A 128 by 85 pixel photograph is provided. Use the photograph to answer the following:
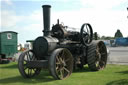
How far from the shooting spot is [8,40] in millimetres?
15633

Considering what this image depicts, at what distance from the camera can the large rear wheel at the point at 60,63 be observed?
6980 millimetres

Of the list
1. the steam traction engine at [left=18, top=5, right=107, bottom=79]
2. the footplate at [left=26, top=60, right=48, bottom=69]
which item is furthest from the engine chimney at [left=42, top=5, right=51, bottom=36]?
the footplate at [left=26, top=60, right=48, bottom=69]

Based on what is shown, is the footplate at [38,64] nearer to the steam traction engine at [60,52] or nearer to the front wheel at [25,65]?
the steam traction engine at [60,52]

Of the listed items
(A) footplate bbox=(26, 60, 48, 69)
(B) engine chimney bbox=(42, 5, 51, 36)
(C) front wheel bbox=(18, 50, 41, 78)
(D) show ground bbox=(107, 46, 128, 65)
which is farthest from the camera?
(D) show ground bbox=(107, 46, 128, 65)

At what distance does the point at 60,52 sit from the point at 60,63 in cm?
43

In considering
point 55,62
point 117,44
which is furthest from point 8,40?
point 117,44

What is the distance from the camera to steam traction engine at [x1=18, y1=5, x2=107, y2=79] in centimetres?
755

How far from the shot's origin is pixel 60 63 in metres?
7.64

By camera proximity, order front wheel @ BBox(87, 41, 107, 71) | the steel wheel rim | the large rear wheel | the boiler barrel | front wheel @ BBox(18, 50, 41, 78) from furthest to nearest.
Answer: front wheel @ BBox(87, 41, 107, 71) → the boiler barrel → front wheel @ BBox(18, 50, 41, 78) → the steel wheel rim → the large rear wheel

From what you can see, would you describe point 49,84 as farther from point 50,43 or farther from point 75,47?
point 75,47

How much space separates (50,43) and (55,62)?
48.7 inches

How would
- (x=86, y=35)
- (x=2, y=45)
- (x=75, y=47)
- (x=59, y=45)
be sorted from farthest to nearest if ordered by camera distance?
(x=2, y=45), (x=86, y=35), (x=75, y=47), (x=59, y=45)

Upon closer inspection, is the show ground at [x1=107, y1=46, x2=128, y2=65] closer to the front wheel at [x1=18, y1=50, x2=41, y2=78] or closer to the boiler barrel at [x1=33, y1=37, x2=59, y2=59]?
the boiler barrel at [x1=33, y1=37, x2=59, y2=59]

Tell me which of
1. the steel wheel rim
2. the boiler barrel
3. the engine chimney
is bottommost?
the steel wheel rim
